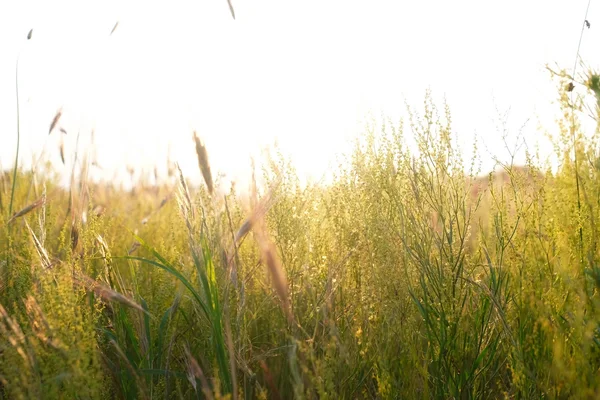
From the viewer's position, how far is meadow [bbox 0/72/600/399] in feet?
5.70

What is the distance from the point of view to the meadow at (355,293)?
1.74 metres

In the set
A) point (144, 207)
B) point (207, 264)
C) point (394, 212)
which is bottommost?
point (207, 264)

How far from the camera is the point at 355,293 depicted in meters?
2.23

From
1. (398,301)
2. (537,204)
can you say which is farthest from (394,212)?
(537,204)

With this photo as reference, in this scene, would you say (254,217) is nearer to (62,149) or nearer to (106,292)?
(106,292)

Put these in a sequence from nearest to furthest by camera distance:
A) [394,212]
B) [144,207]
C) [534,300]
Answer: [534,300] → [394,212] → [144,207]

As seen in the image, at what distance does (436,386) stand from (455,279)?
37 centimetres

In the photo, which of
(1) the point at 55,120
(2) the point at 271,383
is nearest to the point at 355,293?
(2) the point at 271,383

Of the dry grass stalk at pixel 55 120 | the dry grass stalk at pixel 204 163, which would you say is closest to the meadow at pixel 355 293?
the dry grass stalk at pixel 204 163

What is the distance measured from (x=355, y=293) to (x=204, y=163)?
2.69 ft

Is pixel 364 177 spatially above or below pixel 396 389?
above

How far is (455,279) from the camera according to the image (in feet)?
6.32

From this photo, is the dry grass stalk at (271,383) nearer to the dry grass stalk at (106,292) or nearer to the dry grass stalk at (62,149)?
the dry grass stalk at (106,292)

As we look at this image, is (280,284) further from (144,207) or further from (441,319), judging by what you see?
(144,207)
